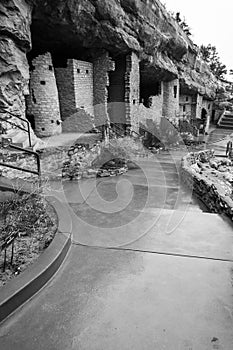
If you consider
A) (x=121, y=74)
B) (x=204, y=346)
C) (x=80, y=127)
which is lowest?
(x=204, y=346)

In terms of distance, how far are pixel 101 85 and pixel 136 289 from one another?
11533 millimetres

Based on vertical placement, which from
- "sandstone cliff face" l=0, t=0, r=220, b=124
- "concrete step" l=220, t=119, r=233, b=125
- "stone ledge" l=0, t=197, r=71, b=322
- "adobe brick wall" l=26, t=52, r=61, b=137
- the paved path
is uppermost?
"sandstone cliff face" l=0, t=0, r=220, b=124

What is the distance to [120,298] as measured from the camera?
7.69ft

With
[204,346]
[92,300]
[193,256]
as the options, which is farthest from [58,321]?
[193,256]

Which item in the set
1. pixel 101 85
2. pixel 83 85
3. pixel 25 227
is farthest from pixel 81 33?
pixel 25 227

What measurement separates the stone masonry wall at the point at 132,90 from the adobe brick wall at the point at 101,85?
1.04m

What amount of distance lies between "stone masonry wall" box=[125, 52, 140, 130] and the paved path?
980cm

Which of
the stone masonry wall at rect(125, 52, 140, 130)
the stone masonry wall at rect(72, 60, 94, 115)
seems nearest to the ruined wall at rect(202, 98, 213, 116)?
the stone masonry wall at rect(125, 52, 140, 130)

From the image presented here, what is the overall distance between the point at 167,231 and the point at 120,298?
1.53 metres

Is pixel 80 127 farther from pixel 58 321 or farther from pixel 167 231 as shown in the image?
pixel 58 321

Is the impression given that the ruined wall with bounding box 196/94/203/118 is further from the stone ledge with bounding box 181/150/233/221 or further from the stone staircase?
the stone ledge with bounding box 181/150/233/221

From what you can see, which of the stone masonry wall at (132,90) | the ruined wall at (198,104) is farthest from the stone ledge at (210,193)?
the ruined wall at (198,104)

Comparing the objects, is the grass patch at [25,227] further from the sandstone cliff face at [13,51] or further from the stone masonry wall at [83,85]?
the stone masonry wall at [83,85]

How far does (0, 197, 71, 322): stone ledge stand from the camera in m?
2.09
